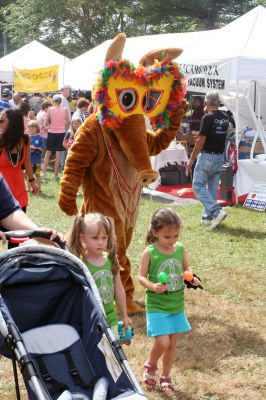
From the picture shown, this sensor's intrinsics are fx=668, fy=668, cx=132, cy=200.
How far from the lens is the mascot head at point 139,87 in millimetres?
5270

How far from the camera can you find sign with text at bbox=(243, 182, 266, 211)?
10867 millimetres

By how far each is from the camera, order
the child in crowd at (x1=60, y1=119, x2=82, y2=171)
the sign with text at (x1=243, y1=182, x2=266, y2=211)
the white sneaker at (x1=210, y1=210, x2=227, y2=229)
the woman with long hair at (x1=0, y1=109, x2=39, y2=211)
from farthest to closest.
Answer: the child in crowd at (x1=60, y1=119, x2=82, y2=171)
the sign with text at (x1=243, y1=182, x2=266, y2=211)
the white sneaker at (x1=210, y1=210, x2=227, y2=229)
the woman with long hair at (x1=0, y1=109, x2=39, y2=211)

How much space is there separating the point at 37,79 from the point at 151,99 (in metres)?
12.6

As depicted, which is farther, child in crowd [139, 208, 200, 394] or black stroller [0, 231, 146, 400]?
child in crowd [139, 208, 200, 394]

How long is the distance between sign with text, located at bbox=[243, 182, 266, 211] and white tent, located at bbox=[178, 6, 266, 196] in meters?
0.13

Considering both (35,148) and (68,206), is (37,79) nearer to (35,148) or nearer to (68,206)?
(35,148)

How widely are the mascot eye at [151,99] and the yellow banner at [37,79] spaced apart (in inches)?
460

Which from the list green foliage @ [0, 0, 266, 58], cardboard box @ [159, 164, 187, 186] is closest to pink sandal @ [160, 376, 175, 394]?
cardboard box @ [159, 164, 187, 186]

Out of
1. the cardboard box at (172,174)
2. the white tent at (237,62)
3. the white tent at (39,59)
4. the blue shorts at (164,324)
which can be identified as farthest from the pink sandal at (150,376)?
the white tent at (39,59)

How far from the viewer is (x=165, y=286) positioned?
4.31 meters

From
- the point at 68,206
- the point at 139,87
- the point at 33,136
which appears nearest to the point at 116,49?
the point at 139,87

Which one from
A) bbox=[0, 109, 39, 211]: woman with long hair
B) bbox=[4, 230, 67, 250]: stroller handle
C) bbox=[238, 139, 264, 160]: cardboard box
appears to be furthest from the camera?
bbox=[238, 139, 264, 160]: cardboard box

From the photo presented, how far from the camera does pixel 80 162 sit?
5.36 metres

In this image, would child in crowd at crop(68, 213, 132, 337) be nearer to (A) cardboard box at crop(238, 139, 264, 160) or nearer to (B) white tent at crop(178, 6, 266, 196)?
(B) white tent at crop(178, 6, 266, 196)
